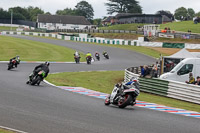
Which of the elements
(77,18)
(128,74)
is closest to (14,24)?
(77,18)

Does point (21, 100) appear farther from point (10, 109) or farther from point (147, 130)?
point (147, 130)

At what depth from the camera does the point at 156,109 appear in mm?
14469

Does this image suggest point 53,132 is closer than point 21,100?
Yes

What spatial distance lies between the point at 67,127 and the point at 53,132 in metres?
0.65

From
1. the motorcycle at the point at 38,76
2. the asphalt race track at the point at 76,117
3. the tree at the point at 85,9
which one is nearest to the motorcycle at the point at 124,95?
the asphalt race track at the point at 76,117

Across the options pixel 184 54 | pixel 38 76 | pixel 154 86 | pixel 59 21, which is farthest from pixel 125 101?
pixel 59 21

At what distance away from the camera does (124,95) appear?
13.5 metres

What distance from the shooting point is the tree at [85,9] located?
176 meters

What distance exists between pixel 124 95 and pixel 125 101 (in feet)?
0.92

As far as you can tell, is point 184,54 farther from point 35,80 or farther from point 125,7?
point 125,7

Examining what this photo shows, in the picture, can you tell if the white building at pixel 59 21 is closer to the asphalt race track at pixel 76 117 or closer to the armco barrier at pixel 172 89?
the armco barrier at pixel 172 89

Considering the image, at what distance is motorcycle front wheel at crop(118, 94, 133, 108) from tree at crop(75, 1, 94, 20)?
537 feet

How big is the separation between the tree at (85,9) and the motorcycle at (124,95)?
16348 cm

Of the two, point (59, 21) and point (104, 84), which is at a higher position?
point (59, 21)
